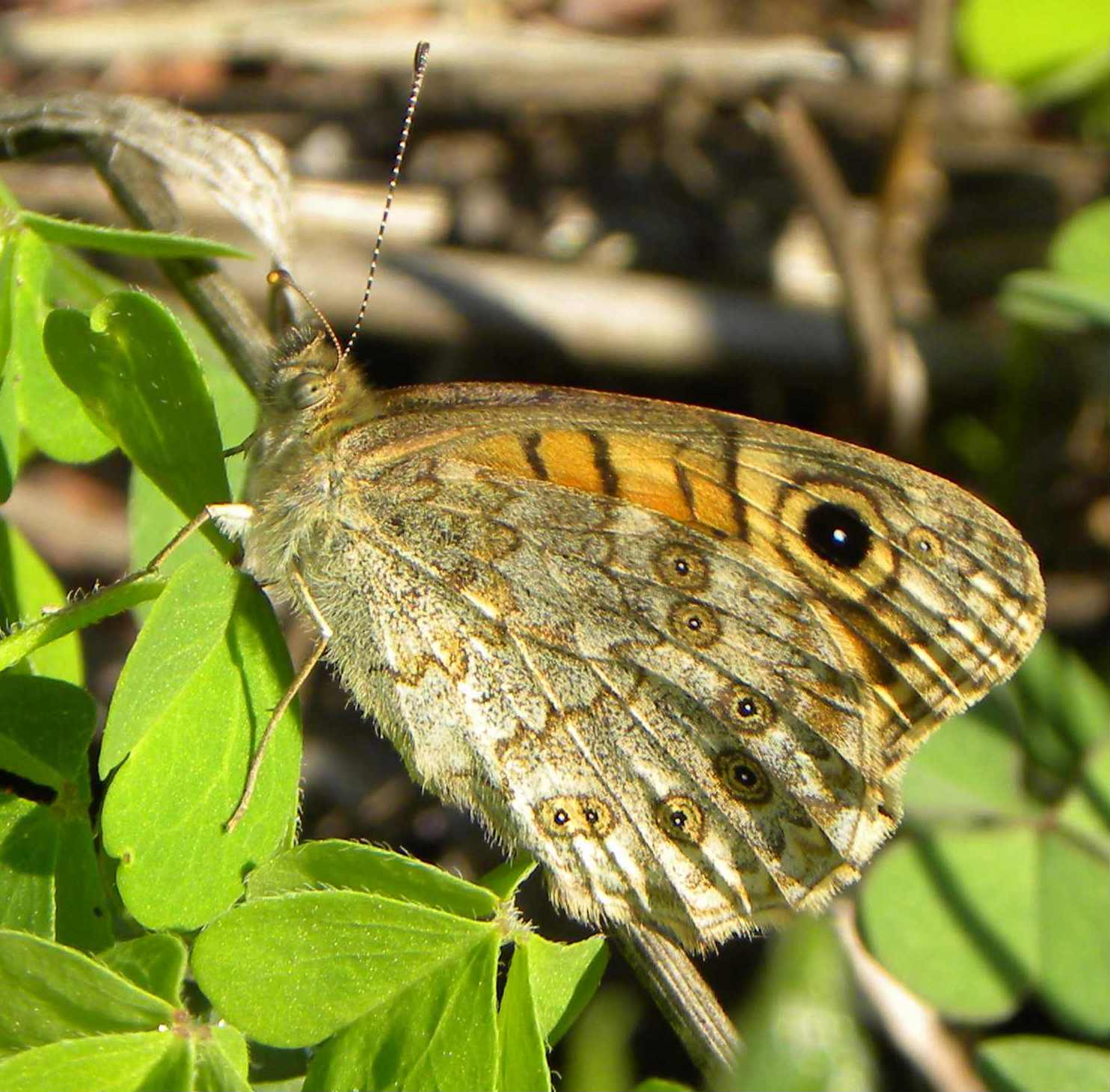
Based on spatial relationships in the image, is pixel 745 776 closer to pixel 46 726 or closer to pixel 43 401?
pixel 46 726

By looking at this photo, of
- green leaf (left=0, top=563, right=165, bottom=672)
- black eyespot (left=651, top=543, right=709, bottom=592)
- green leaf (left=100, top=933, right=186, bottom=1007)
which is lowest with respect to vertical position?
black eyespot (left=651, top=543, right=709, bottom=592)

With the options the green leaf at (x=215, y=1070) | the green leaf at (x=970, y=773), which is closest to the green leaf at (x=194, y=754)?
the green leaf at (x=215, y=1070)

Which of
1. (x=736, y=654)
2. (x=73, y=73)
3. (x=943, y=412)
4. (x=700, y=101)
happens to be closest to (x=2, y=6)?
(x=73, y=73)

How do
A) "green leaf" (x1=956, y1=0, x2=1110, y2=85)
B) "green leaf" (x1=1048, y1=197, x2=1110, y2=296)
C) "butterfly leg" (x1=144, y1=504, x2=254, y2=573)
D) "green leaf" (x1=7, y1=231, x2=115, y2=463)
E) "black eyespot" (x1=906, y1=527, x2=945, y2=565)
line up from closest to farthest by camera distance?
"butterfly leg" (x1=144, y1=504, x2=254, y2=573)
"green leaf" (x1=7, y1=231, x2=115, y2=463)
"black eyespot" (x1=906, y1=527, x2=945, y2=565)
"green leaf" (x1=1048, y1=197, x2=1110, y2=296)
"green leaf" (x1=956, y1=0, x2=1110, y2=85)

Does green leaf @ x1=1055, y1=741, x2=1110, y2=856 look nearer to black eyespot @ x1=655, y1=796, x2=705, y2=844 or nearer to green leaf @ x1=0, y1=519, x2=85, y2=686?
black eyespot @ x1=655, y1=796, x2=705, y2=844

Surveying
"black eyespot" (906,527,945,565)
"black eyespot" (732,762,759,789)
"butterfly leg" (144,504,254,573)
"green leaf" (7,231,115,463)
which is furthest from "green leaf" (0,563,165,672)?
"black eyespot" (906,527,945,565)

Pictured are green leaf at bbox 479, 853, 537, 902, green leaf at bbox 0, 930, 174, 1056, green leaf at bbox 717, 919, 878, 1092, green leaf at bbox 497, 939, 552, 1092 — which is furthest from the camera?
green leaf at bbox 479, 853, 537, 902

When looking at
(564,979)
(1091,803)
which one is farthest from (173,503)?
(1091,803)
